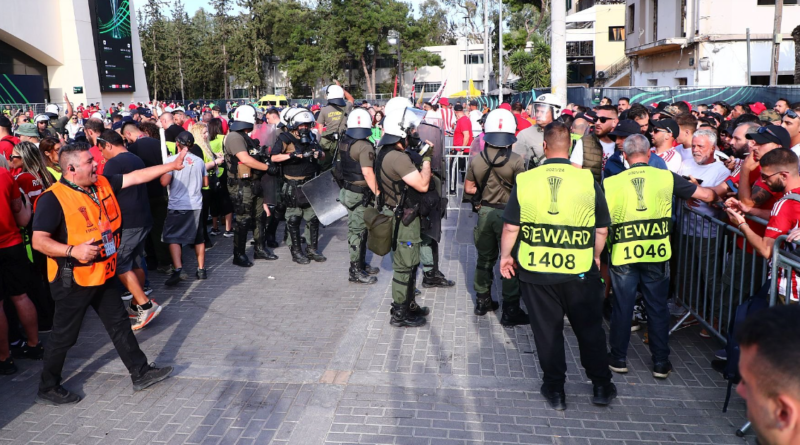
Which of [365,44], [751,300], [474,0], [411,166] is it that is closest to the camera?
[751,300]

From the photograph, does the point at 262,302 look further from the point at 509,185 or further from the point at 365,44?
the point at 365,44

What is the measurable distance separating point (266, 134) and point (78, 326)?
271 inches

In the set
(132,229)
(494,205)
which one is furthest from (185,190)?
(494,205)

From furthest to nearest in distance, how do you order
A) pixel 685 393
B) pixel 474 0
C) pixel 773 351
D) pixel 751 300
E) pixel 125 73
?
pixel 474 0
pixel 125 73
pixel 685 393
pixel 751 300
pixel 773 351

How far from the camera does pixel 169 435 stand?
4094mm

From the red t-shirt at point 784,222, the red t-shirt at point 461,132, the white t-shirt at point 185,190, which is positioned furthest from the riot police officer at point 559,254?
the red t-shirt at point 461,132

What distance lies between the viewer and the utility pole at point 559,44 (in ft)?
39.2

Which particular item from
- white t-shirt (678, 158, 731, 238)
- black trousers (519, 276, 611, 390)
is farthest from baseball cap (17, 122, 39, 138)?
white t-shirt (678, 158, 731, 238)

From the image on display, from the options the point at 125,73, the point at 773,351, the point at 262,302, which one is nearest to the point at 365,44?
the point at 125,73

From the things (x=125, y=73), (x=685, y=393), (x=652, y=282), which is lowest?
(x=685, y=393)

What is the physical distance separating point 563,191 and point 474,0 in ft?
192

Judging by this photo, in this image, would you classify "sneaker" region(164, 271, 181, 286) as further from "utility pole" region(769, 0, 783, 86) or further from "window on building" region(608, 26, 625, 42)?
"window on building" region(608, 26, 625, 42)

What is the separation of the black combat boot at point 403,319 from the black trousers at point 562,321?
1.78 m

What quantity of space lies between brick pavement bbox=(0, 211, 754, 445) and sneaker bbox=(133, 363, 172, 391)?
0.06 meters
